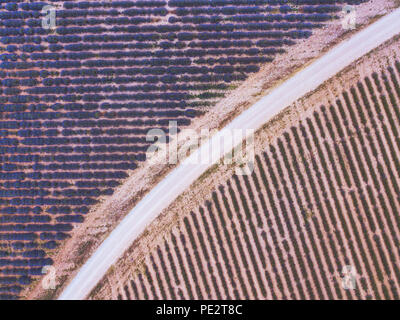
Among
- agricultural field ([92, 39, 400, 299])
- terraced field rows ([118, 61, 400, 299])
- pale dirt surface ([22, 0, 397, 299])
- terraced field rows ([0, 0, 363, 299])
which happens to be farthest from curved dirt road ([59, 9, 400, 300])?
terraced field rows ([0, 0, 363, 299])

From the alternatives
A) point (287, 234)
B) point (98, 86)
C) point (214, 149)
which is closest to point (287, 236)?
point (287, 234)

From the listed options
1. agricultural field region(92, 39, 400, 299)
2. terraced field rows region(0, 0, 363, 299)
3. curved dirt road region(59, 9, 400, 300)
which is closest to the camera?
agricultural field region(92, 39, 400, 299)

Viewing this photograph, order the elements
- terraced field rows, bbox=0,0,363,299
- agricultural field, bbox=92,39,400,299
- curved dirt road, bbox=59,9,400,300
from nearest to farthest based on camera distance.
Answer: agricultural field, bbox=92,39,400,299
curved dirt road, bbox=59,9,400,300
terraced field rows, bbox=0,0,363,299

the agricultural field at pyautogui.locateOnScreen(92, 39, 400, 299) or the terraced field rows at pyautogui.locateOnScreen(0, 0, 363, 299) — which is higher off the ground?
the terraced field rows at pyautogui.locateOnScreen(0, 0, 363, 299)

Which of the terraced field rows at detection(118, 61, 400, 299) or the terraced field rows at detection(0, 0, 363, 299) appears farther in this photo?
the terraced field rows at detection(0, 0, 363, 299)

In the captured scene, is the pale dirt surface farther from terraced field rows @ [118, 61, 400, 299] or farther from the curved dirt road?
terraced field rows @ [118, 61, 400, 299]

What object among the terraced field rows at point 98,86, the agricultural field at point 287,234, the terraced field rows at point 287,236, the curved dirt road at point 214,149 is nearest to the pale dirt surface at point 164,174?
the agricultural field at point 287,234
